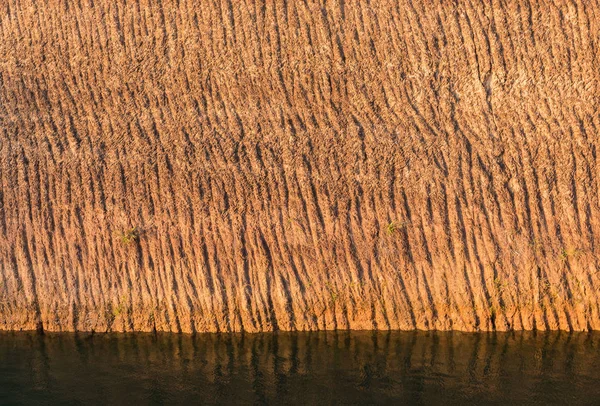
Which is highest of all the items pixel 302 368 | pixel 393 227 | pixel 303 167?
pixel 303 167

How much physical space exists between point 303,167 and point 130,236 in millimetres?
2256

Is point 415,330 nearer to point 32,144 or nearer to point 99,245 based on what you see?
point 99,245

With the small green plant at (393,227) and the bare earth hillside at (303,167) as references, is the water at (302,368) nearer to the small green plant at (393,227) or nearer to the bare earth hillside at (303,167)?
the bare earth hillside at (303,167)

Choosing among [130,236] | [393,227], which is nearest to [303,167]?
[393,227]

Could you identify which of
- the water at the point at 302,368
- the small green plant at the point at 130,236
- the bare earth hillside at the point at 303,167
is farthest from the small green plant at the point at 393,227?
the small green plant at the point at 130,236

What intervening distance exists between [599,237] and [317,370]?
3.62 m

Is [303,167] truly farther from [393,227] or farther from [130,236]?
[130,236]

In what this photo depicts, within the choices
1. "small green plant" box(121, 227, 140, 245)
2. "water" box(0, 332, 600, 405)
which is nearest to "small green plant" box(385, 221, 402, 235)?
"water" box(0, 332, 600, 405)

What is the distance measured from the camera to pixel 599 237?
27.8 feet

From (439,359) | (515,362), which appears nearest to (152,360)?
(439,359)

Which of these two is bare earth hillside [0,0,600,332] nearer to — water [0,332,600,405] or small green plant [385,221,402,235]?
small green plant [385,221,402,235]

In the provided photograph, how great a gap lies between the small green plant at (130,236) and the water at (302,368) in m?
1.12

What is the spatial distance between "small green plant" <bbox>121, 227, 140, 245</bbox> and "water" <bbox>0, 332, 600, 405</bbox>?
1125mm

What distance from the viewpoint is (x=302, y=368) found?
783 centimetres
